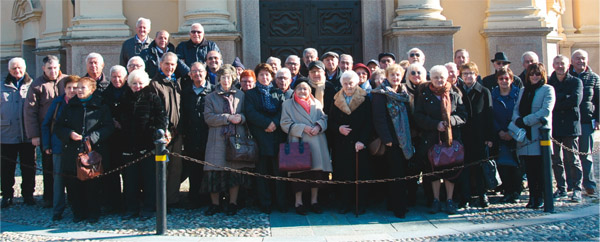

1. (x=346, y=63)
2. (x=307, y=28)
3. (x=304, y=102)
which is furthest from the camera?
(x=307, y=28)

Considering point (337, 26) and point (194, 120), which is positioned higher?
A: point (337, 26)

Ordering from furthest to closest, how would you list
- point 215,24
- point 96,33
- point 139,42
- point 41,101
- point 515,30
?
point 515,30 < point 96,33 < point 215,24 < point 139,42 < point 41,101

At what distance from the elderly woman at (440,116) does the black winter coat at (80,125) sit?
11.1ft

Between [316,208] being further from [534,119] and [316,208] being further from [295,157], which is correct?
[534,119]

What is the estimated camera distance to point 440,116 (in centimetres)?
682

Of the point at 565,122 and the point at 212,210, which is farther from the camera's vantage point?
the point at 565,122

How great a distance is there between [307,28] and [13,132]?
5.73 meters

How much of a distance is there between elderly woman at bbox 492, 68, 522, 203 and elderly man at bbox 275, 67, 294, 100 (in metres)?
2.44

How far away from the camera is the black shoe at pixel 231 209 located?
23.2 feet

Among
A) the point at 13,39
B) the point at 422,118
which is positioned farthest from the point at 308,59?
the point at 13,39

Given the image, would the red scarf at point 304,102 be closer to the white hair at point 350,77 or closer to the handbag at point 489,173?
the white hair at point 350,77

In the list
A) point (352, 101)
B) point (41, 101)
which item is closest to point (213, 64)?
point (352, 101)

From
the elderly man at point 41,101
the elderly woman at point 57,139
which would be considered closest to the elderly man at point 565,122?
the elderly woman at point 57,139

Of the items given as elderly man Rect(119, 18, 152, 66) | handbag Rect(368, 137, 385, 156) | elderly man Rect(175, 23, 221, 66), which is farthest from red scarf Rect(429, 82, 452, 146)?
elderly man Rect(119, 18, 152, 66)
